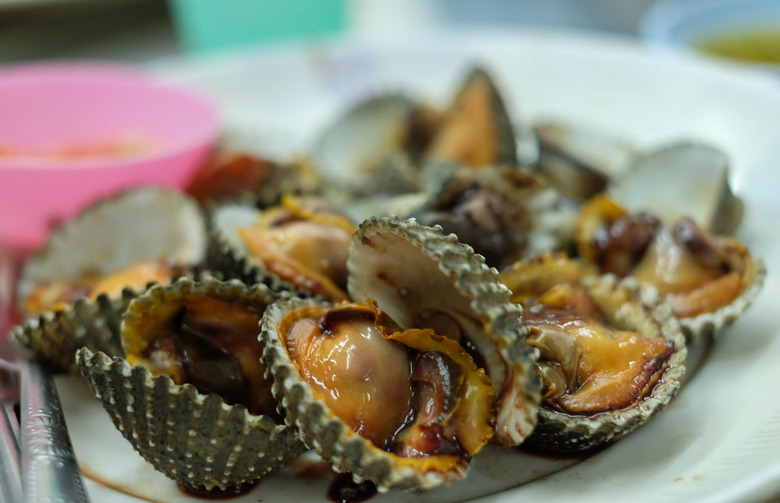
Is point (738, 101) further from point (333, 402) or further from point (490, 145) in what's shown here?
point (333, 402)

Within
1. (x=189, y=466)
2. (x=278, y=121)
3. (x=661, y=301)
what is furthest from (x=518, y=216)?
(x=278, y=121)

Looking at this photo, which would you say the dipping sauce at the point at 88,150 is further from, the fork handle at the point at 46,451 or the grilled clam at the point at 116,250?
the fork handle at the point at 46,451

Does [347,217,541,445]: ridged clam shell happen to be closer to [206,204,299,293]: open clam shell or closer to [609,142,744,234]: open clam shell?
[206,204,299,293]: open clam shell

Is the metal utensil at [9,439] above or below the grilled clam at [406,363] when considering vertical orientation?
below

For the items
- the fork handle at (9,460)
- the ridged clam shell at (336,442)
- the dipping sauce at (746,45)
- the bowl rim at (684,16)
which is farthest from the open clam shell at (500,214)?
the dipping sauce at (746,45)

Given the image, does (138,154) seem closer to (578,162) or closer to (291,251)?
(291,251)
